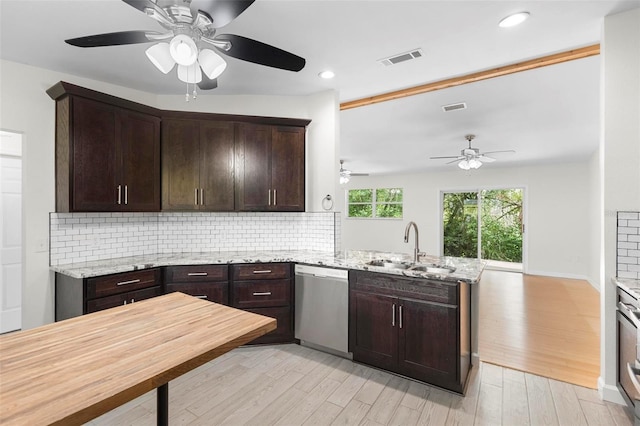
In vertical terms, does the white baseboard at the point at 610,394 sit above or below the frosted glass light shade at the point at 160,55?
below

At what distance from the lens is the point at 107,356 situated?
1058mm

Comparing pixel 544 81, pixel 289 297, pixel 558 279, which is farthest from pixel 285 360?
pixel 558 279

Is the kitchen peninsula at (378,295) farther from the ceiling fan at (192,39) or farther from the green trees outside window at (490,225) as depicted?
the green trees outside window at (490,225)

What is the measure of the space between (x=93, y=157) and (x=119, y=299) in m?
1.32

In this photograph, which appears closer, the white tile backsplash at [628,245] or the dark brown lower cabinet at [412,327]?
the white tile backsplash at [628,245]

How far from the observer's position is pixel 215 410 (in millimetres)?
2119

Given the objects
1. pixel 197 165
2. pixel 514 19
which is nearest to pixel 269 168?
pixel 197 165

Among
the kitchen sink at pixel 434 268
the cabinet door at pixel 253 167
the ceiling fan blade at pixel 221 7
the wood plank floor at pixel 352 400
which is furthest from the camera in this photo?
the cabinet door at pixel 253 167

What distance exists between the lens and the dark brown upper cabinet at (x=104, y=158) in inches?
107

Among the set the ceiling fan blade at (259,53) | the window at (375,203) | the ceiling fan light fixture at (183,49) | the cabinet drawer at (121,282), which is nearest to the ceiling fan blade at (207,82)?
the ceiling fan blade at (259,53)

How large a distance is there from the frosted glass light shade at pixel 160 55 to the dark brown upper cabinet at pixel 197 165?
5.55 feet

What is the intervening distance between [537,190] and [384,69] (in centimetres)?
630

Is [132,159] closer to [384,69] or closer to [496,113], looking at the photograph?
[384,69]

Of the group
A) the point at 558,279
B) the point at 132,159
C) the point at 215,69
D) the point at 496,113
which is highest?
the point at 496,113
